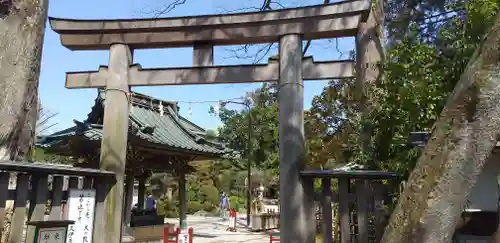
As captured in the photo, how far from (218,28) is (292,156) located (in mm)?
2183

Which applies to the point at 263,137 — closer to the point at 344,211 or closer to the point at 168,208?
the point at 168,208

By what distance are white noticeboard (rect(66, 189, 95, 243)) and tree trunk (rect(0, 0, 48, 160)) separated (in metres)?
0.73

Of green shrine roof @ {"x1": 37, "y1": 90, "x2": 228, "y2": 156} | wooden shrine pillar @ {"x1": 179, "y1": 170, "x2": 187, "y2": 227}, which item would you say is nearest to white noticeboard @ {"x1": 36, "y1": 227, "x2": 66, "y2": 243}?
green shrine roof @ {"x1": 37, "y1": 90, "x2": 228, "y2": 156}

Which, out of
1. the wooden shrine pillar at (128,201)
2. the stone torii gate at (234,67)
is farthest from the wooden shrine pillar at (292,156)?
the wooden shrine pillar at (128,201)

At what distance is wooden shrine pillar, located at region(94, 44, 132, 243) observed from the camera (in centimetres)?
495

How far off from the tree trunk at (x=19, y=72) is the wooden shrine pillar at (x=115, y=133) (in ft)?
3.37

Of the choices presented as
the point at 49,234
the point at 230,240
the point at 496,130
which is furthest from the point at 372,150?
the point at 230,240

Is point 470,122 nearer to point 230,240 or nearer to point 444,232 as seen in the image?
point 444,232

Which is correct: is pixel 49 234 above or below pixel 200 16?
below

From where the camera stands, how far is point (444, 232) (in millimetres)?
2514

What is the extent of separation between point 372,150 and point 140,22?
3769 mm

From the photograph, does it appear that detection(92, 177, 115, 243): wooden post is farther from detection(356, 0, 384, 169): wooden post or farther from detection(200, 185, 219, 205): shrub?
detection(200, 185, 219, 205): shrub

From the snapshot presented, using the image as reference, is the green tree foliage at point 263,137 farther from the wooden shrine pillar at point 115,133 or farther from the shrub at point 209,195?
the wooden shrine pillar at point 115,133

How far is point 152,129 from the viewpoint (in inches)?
434
